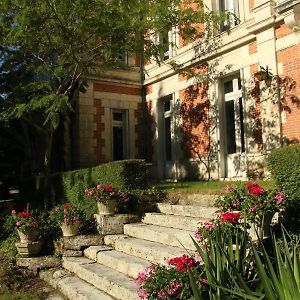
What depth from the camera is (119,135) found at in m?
14.1

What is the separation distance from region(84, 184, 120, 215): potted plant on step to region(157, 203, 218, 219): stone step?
0.82 metres

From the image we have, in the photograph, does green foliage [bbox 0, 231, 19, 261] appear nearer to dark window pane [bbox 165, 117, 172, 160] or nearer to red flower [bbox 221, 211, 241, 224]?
red flower [bbox 221, 211, 241, 224]

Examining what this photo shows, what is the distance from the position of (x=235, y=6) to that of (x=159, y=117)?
14.1 ft

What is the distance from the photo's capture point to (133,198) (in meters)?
7.59

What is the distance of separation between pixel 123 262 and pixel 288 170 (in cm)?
249

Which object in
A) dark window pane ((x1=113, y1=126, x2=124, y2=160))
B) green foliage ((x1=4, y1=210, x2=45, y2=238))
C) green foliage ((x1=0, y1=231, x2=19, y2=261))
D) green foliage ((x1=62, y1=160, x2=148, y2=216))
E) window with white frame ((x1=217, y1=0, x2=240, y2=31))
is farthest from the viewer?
dark window pane ((x1=113, y1=126, x2=124, y2=160))

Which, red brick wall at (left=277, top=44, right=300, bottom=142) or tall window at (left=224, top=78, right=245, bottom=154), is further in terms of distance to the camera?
tall window at (left=224, top=78, right=245, bottom=154)

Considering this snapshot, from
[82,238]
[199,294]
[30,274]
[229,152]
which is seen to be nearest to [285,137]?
[229,152]

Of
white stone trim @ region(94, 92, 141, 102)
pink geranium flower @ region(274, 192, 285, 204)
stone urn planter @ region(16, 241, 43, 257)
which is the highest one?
white stone trim @ region(94, 92, 141, 102)

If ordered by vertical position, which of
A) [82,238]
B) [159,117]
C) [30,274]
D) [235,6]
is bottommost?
[30,274]

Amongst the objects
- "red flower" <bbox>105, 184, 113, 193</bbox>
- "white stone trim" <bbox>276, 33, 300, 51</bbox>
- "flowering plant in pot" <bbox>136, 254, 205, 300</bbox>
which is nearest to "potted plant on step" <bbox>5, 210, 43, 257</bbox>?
"red flower" <bbox>105, 184, 113, 193</bbox>

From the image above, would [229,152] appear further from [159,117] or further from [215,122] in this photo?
[159,117]

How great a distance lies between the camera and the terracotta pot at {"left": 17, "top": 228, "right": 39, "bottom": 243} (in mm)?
7270

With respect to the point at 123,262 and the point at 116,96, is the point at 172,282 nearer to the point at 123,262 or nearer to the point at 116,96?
the point at 123,262
